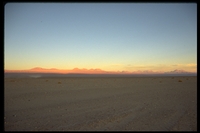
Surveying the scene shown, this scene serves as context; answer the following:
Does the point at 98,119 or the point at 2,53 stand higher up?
the point at 2,53

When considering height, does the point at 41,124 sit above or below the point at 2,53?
below

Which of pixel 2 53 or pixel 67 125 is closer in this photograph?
pixel 2 53

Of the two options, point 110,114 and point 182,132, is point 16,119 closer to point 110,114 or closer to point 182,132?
point 110,114

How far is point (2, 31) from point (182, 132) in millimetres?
6619

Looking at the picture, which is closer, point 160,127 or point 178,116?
point 160,127

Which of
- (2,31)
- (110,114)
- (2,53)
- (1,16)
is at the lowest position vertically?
(110,114)

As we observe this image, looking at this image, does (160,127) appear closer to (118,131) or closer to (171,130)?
(171,130)

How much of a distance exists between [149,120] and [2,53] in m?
6.11

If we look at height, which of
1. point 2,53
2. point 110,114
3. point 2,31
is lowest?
point 110,114

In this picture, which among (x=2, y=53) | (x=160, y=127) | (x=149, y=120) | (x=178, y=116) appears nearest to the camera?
(x=2, y=53)

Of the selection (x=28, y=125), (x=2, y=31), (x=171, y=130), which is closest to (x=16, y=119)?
(x=28, y=125)

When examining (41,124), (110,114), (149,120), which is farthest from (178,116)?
(41,124)

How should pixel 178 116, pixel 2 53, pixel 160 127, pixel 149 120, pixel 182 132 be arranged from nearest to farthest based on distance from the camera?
pixel 2 53 < pixel 182 132 < pixel 160 127 < pixel 149 120 < pixel 178 116

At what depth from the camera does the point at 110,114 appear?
7375mm
